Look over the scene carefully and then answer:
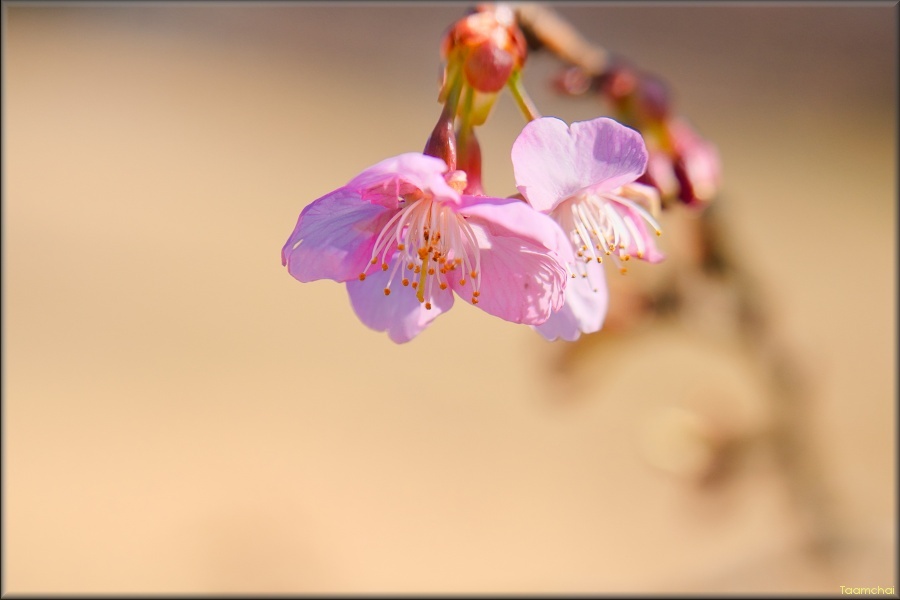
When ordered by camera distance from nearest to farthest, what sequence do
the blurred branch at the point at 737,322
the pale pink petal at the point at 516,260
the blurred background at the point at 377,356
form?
the pale pink petal at the point at 516,260 < the blurred branch at the point at 737,322 < the blurred background at the point at 377,356

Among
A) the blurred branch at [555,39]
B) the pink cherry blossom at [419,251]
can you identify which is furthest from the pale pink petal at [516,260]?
the blurred branch at [555,39]

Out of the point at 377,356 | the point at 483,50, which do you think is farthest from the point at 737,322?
the point at 377,356

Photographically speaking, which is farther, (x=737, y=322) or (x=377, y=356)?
(x=377, y=356)

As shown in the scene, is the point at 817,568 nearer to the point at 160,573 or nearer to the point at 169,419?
the point at 160,573

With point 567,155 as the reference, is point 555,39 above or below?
above

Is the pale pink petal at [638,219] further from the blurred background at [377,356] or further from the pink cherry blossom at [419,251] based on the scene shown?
the blurred background at [377,356]

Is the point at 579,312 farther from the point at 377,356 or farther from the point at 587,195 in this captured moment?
the point at 377,356

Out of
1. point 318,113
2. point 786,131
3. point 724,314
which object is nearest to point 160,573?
point 724,314
